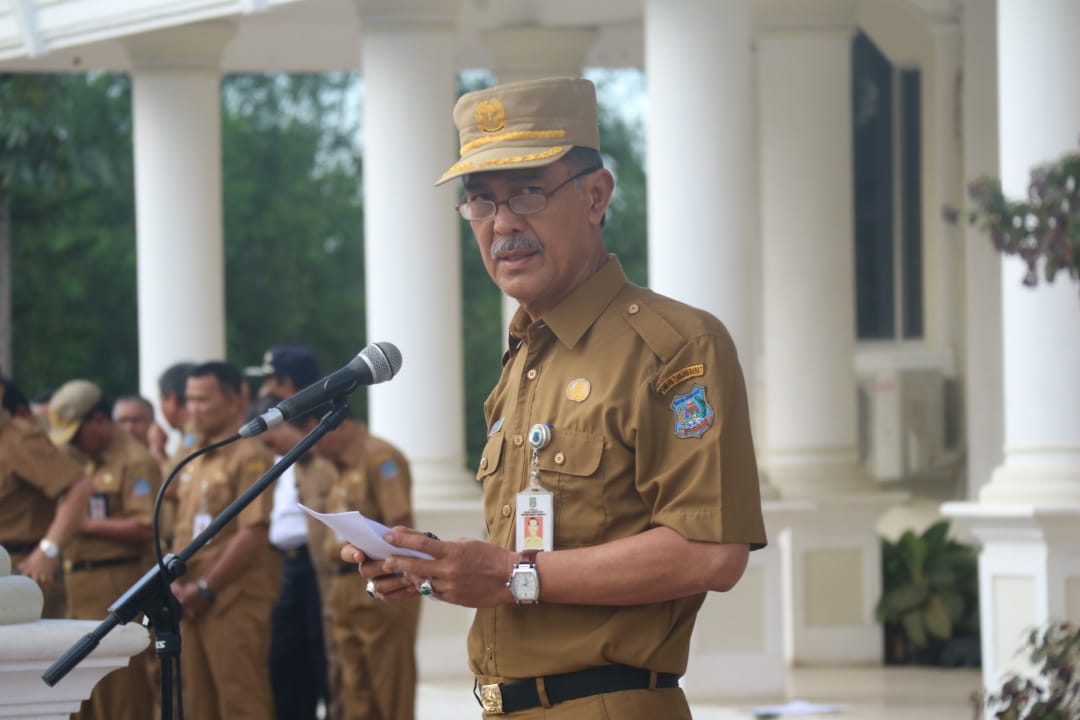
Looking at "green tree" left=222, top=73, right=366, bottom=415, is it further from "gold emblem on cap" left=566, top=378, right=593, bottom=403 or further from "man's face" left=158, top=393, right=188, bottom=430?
"gold emblem on cap" left=566, top=378, right=593, bottom=403

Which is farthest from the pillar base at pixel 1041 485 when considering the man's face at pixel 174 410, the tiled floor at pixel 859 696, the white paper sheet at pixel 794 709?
the man's face at pixel 174 410

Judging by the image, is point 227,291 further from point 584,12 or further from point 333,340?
point 584,12

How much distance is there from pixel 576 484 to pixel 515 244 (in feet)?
1.76

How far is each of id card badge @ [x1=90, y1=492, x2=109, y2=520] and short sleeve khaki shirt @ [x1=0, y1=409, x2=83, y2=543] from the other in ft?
2.21

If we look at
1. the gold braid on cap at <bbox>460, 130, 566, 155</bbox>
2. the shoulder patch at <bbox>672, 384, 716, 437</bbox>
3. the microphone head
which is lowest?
the shoulder patch at <bbox>672, 384, 716, 437</bbox>

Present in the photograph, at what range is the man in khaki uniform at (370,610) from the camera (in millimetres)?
10820

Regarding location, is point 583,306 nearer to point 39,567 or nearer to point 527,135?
point 527,135

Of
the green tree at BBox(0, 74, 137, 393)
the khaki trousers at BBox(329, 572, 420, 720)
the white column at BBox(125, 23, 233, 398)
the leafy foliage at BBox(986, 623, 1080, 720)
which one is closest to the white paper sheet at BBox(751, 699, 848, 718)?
the khaki trousers at BBox(329, 572, 420, 720)

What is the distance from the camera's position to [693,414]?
4.38 m

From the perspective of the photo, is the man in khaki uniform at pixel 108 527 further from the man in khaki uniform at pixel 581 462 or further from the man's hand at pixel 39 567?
the man in khaki uniform at pixel 581 462

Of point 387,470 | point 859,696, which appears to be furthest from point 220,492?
point 859,696

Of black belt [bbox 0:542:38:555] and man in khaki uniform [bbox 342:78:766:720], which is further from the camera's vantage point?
black belt [bbox 0:542:38:555]

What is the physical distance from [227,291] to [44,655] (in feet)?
123

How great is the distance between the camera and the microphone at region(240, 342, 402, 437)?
4801 millimetres
